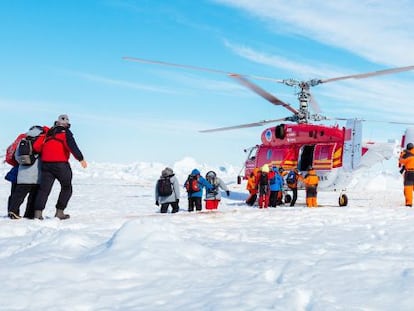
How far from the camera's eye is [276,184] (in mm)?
13062

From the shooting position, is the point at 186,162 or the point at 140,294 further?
the point at 186,162

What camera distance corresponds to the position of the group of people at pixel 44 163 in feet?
22.2

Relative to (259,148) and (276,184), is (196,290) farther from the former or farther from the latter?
(259,148)

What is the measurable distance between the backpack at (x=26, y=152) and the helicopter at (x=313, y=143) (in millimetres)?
6813

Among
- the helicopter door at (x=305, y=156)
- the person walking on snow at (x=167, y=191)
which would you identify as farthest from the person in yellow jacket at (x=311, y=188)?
the person walking on snow at (x=167, y=191)

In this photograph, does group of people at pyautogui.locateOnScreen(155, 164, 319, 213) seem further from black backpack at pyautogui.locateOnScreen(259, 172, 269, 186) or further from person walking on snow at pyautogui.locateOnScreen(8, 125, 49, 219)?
person walking on snow at pyautogui.locateOnScreen(8, 125, 49, 219)

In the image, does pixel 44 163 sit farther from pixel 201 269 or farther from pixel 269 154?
pixel 269 154

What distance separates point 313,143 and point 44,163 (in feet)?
35.4

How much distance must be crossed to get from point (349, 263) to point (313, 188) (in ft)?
30.2

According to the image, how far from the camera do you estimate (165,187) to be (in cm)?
1002

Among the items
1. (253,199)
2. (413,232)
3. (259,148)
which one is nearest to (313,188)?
(253,199)

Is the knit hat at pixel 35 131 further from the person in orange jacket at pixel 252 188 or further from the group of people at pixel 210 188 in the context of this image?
the person in orange jacket at pixel 252 188

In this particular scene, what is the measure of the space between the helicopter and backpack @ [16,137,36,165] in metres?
6.81

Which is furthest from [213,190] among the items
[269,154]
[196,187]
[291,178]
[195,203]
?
[269,154]
